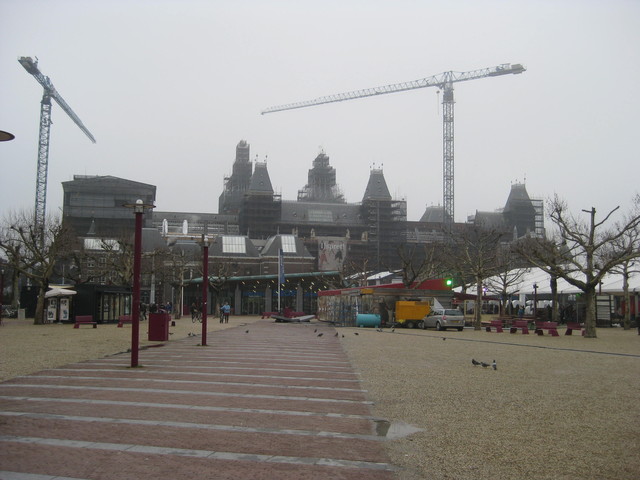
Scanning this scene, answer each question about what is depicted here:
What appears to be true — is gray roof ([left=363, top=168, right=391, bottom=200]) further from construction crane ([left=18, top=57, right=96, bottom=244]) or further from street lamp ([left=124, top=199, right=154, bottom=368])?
street lamp ([left=124, top=199, right=154, bottom=368])

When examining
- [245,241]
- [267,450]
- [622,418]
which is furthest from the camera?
[245,241]

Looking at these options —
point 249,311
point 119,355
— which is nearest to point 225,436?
point 119,355

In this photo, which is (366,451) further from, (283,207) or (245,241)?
(283,207)

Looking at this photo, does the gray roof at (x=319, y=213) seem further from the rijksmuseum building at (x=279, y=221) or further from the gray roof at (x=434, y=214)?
the gray roof at (x=434, y=214)

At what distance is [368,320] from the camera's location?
40250 millimetres

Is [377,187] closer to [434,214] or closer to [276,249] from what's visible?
[434,214]

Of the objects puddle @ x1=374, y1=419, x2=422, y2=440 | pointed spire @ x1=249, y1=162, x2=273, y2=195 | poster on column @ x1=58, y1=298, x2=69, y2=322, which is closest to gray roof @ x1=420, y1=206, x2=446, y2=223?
pointed spire @ x1=249, y1=162, x2=273, y2=195

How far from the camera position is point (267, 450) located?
6.69 meters

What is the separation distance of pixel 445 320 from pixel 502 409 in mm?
28612

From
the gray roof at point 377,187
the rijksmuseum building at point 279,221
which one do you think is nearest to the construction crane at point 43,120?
the rijksmuseum building at point 279,221

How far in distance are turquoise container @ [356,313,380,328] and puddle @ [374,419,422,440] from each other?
3192cm

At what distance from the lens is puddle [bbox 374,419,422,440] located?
7.62 metres

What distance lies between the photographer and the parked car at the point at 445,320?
3731 cm

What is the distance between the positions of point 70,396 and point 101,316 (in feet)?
101
